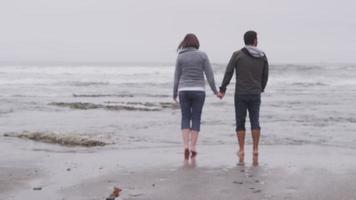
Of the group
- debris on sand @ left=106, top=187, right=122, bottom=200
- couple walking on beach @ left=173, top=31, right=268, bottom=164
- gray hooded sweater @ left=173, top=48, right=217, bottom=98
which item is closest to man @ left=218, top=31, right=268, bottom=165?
couple walking on beach @ left=173, top=31, right=268, bottom=164

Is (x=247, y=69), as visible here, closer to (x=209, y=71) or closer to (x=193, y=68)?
(x=209, y=71)

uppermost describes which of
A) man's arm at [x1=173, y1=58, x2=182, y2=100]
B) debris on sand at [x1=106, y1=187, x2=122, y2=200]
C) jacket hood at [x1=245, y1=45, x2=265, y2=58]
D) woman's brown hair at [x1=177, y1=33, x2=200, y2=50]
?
woman's brown hair at [x1=177, y1=33, x2=200, y2=50]

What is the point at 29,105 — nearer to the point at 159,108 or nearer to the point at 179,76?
the point at 159,108

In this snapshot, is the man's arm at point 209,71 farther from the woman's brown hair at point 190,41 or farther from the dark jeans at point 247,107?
the dark jeans at point 247,107

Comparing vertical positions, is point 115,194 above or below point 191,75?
below

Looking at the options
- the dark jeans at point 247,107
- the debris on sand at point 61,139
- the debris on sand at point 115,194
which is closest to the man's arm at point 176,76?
the dark jeans at point 247,107

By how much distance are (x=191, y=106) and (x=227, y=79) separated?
2.27 feet

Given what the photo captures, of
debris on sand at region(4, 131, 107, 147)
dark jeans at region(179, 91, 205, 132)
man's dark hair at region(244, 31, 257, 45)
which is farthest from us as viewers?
debris on sand at region(4, 131, 107, 147)

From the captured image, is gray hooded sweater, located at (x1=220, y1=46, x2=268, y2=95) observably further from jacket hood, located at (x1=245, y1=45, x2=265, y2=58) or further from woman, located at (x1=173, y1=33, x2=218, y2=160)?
woman, located at (x1=173, y1=33, x2=218, y2=160)

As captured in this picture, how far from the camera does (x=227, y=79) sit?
28.5 feet

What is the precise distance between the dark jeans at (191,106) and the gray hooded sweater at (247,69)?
1.22ft

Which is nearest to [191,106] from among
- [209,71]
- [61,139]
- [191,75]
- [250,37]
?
[191,75]

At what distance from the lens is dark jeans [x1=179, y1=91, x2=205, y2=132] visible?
8.85 metres

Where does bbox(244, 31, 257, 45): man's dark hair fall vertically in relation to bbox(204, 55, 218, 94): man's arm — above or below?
above
